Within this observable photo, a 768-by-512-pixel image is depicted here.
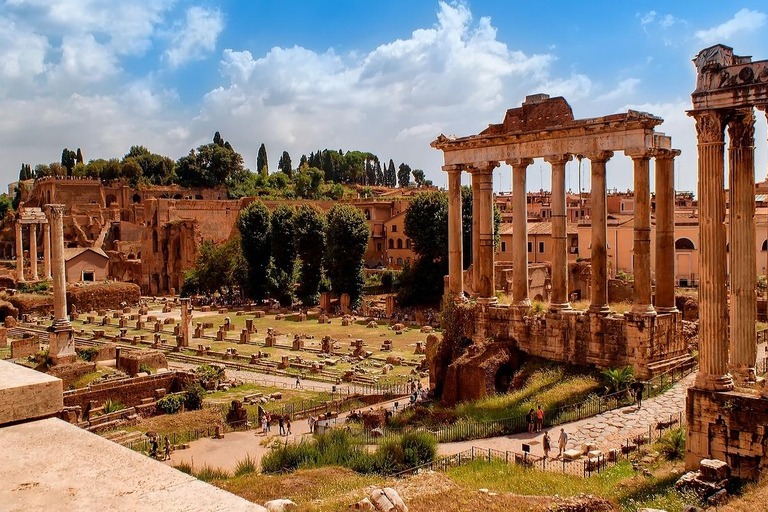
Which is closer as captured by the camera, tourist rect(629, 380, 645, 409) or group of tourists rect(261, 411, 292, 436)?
tourist rect(629, 380, 645, 409)

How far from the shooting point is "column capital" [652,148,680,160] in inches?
720

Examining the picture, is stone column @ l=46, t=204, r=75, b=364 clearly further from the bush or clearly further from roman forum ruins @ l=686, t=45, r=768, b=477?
roman forum ruins @ l=686, t=45, r=768, b=477

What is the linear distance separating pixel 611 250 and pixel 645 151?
26604 mm

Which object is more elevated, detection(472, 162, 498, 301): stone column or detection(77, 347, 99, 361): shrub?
detection(472, 162, 498, 301): stone column

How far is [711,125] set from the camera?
11.8m

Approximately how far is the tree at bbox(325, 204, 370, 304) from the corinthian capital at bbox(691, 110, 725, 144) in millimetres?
39089

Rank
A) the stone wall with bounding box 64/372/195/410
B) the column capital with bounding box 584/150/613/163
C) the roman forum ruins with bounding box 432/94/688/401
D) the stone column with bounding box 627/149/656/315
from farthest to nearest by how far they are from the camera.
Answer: the stone wall with bounding box 64/372/195/410 < the column capital with bounding box 584/150/613/163 < the roman forum ruins with bounding box 432/94/688/401 < the stone column with bounding box 627/149/656/315

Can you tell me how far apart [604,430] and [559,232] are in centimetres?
639

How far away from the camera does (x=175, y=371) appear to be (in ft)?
85.3

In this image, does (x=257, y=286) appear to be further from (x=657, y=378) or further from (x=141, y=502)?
(x=141, y=502)

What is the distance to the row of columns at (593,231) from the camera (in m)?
18.3

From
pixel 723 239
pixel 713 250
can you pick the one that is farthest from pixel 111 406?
pixel 723 239

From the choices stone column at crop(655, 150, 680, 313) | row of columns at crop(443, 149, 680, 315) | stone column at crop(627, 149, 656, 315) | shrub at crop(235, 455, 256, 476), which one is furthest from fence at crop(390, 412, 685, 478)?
stone column at crop(655, 150, 680, 313)

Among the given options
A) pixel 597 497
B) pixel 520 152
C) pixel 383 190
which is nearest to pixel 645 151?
pixel 520 152
